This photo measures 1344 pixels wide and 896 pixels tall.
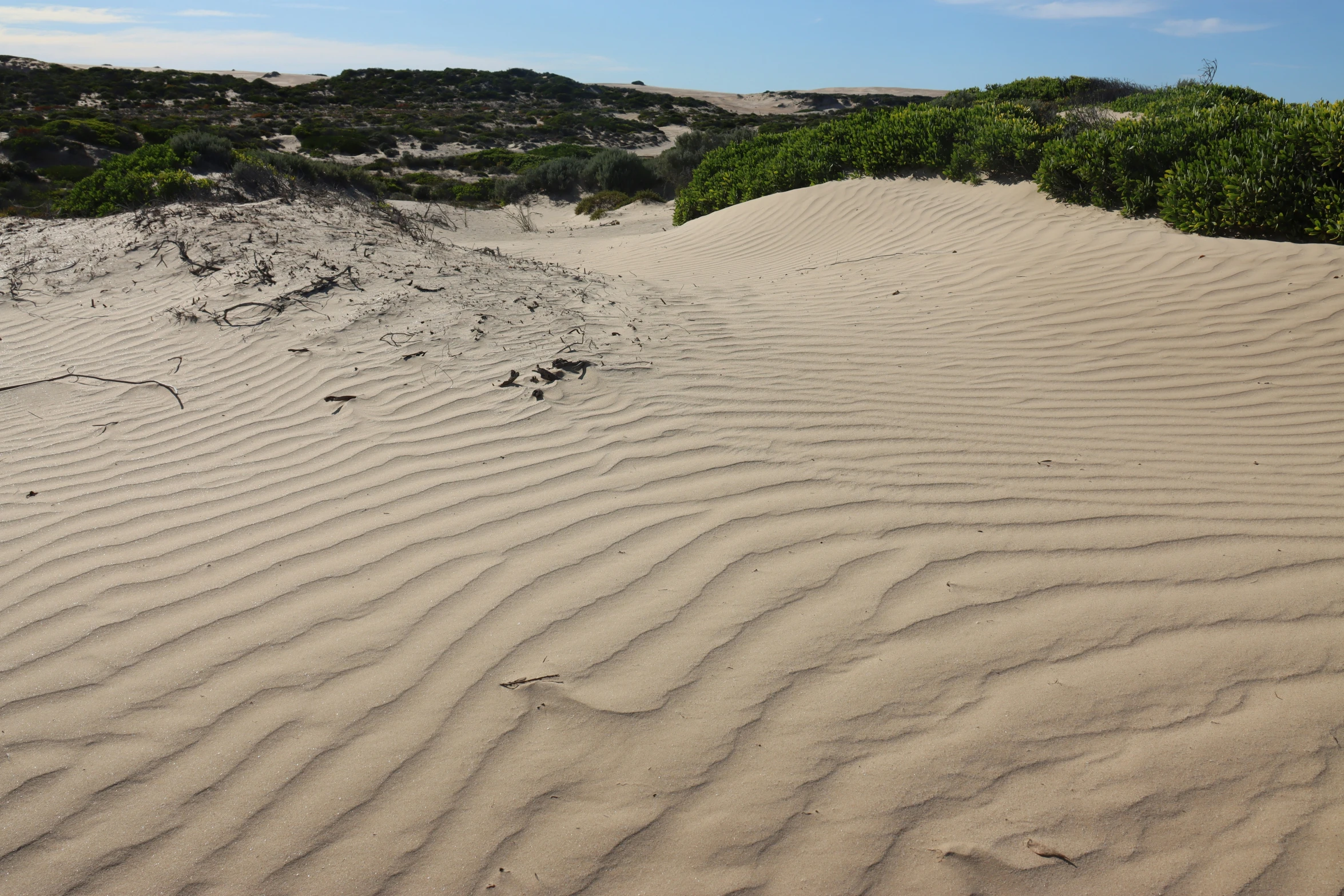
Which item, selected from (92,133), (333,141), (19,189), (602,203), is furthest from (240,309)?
(333,141)

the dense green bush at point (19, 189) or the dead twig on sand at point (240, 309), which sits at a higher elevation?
the dense green bush at point (19, 189)

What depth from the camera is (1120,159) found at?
764 cm

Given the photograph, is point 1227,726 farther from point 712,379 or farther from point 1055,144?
point 1055,144

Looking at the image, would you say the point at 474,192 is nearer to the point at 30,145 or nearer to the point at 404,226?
the point at 404,226

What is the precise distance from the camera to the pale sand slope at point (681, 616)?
1.82 m

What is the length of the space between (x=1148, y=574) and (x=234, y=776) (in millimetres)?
2905

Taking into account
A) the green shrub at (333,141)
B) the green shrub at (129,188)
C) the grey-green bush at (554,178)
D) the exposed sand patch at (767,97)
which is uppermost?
the exposed sand patch at (767,97)

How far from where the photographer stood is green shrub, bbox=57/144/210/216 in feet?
34.7

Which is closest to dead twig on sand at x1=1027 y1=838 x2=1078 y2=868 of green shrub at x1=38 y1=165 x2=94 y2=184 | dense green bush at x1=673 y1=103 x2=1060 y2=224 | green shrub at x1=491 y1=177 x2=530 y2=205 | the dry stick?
the dry stick

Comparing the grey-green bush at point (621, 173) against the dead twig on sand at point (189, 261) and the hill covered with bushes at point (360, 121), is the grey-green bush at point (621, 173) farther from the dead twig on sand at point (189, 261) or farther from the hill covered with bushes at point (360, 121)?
the dead twig on sand at point (189, 261)

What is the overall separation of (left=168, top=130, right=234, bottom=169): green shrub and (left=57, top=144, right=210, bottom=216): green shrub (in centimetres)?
533

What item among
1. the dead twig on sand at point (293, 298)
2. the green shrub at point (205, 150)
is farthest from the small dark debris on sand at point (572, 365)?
the green shrub at point (205, 150)

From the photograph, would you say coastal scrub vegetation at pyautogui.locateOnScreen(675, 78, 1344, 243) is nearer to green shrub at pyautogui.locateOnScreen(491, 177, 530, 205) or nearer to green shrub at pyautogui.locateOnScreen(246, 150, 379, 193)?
green shrub at pyautogui.locateOnScreen(491, 177, 530, 205)

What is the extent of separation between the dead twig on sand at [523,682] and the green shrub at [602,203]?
1576cm
